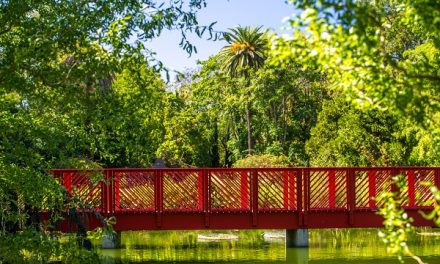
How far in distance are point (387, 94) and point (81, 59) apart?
100 inches

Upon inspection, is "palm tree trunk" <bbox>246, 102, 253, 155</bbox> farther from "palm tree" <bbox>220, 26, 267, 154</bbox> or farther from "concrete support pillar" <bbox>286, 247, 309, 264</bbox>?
"concrete support pillar" <bbox>286, 247, 309, 264</bbox>

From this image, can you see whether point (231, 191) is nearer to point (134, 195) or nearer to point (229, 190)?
point (229, 190)

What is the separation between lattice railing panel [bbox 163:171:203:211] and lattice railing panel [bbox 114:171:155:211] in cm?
33

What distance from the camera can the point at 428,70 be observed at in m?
4.49

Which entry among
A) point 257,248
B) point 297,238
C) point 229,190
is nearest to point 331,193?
point 297,238

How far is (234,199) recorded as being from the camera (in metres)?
17.4

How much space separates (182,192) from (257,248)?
3.86 metres

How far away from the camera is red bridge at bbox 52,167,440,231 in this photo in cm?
1691

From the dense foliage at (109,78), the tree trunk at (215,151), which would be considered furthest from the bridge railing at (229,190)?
the tree trunk at (215,151)

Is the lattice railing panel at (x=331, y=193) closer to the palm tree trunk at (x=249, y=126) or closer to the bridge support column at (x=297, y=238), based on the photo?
the bridge support column at (x=297, y=238)

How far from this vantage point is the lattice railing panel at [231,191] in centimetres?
1720

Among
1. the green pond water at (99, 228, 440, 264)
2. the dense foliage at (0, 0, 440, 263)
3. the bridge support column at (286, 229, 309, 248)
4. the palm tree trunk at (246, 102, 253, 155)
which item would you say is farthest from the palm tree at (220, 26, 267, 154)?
the dense foliage at (0, 0, 440, 263)

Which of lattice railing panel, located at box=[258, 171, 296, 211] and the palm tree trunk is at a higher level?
the palm tree trunk

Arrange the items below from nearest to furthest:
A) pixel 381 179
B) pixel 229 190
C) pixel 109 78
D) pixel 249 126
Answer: pixel 109 78 → pixel 229 190 → pixel 381 179 → pixel 249 126
